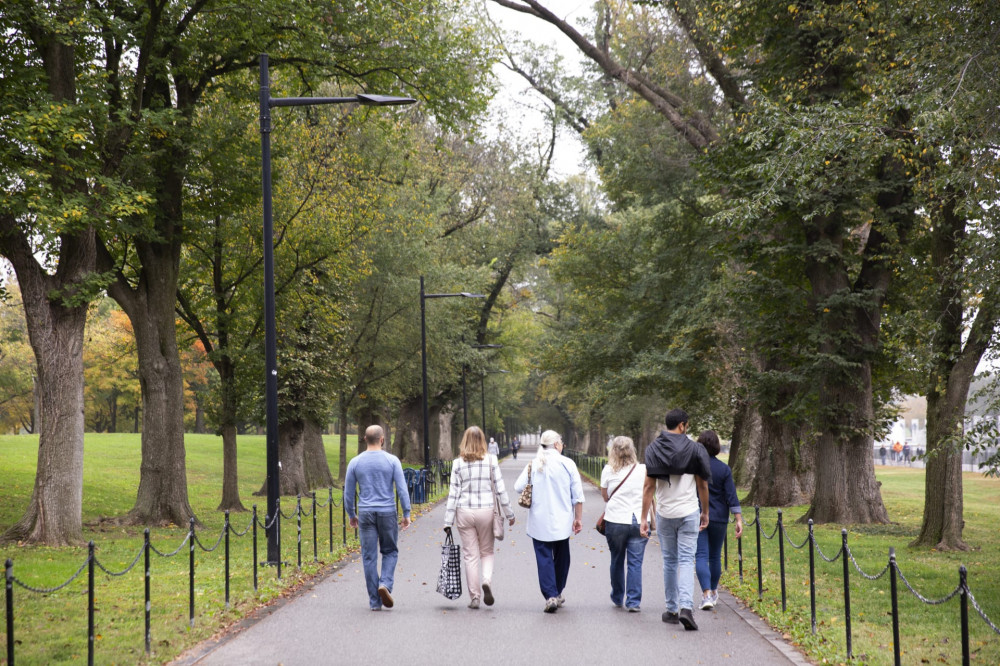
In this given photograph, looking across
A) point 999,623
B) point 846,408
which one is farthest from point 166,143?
point 999,623

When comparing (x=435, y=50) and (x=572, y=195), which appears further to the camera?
(x=572, y=195)

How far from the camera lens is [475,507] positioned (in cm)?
993

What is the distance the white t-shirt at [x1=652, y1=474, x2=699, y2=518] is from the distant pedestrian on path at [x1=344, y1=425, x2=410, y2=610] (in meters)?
2.67

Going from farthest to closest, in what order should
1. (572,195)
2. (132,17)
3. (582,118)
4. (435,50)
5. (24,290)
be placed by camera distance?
1. (572,195)
2. (582,118)
3. (435,50)
4. (132,17)
5. (24,290)

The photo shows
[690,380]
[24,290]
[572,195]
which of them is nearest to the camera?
[24,290]

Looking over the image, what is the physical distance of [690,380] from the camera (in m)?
29.1

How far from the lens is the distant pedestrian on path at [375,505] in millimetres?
9938

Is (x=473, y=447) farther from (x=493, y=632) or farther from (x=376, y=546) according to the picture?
(x=493, y=632)

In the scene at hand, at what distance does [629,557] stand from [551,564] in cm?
81

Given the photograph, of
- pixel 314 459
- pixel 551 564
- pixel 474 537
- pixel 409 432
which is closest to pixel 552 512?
pixel 551 564

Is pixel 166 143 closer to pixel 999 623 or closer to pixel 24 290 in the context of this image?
pixel 24 290

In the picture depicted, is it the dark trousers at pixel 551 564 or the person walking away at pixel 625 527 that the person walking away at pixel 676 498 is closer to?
the person walking away at pixel 625 527

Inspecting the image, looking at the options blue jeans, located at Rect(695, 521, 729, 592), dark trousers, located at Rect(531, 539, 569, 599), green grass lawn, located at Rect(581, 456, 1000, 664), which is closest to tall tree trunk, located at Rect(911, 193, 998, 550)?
green grass lawn, located at Rect(581, 456, 1000, 664)

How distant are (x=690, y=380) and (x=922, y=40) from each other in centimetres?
1830
